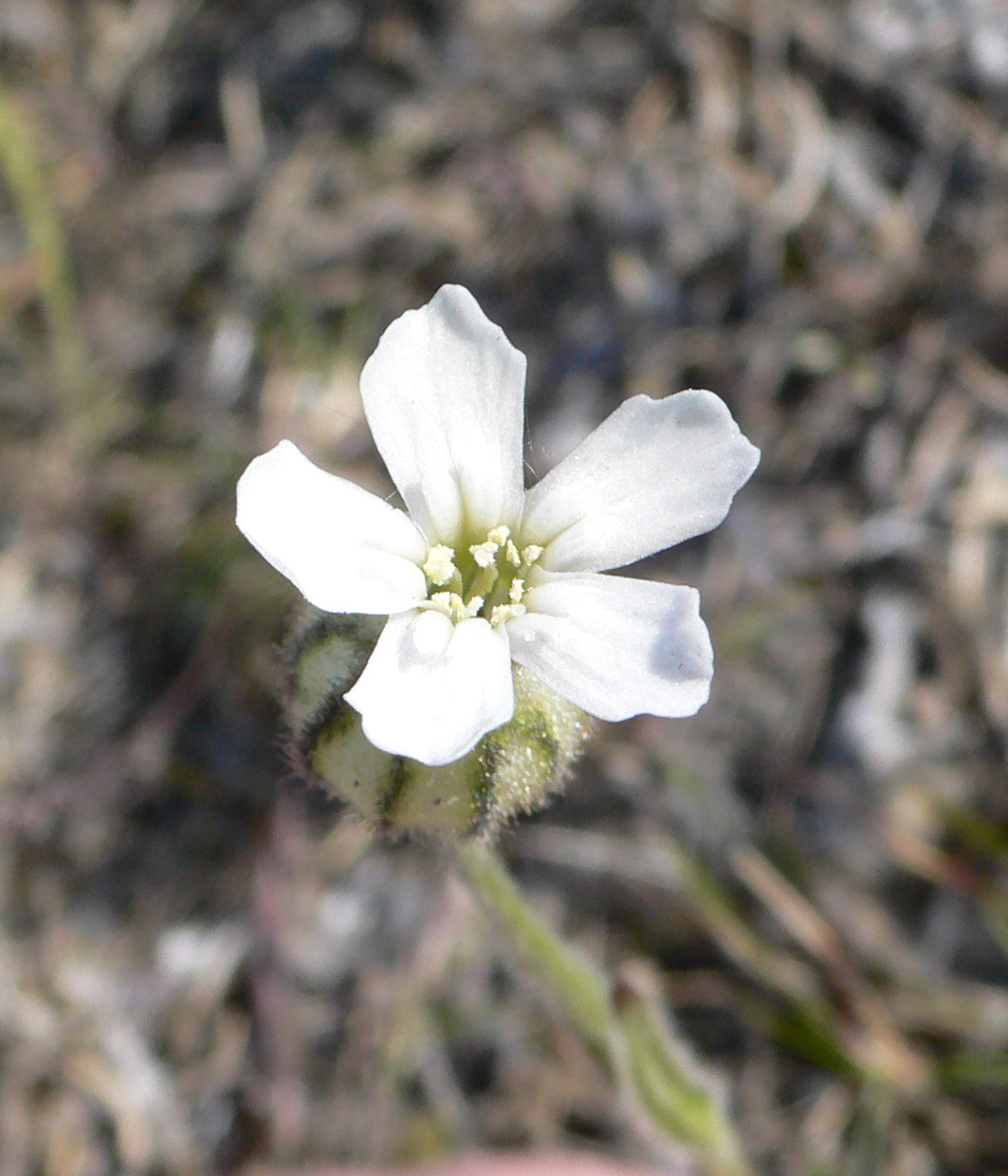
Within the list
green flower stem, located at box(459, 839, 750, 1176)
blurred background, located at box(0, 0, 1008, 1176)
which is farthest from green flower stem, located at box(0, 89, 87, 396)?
green flower stem, located at box(459, 839, 750, 1176)

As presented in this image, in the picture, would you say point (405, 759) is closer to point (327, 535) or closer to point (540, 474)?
point (327, 535)

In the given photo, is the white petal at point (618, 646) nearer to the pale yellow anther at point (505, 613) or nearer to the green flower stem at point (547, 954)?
the pale yellow anther at point (505, 613)

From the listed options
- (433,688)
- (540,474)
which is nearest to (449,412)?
(433,688)

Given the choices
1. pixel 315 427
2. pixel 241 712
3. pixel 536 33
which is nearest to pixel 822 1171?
pixel 241 712

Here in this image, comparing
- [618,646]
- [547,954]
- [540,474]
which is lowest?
[547,954]

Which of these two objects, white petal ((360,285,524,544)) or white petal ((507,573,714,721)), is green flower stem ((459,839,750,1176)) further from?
white petal ((360,285,524,544))

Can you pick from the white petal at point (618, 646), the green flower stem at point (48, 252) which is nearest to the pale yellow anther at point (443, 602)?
the white petal at point (618, 646)

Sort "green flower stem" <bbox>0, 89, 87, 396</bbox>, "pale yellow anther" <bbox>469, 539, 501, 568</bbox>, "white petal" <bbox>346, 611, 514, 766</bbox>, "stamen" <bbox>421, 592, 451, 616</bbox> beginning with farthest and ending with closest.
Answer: "green flower stem" <bbox>0, 89, 87, 396</bbox> < "pale yellow anther" <bbox>469, 539, 501, 568</bbox> < "stamen" <bbox>421, 592, 451, 616</bbox> < "white petal" <bbox>346, 611, 514, 766</bbox>
